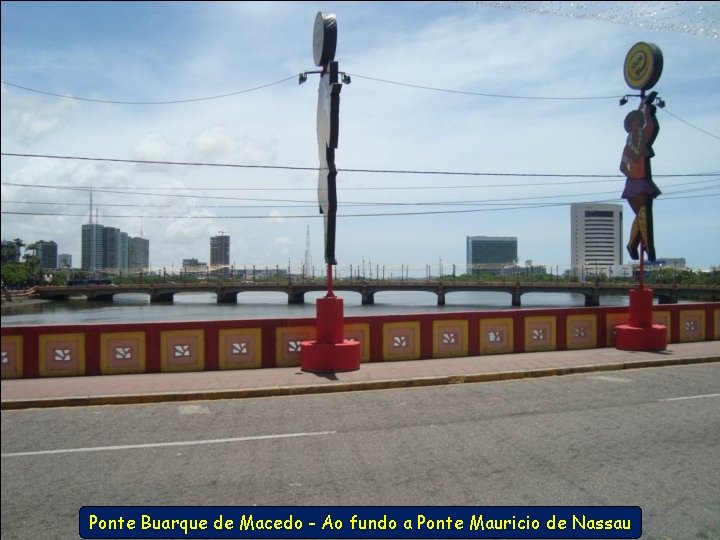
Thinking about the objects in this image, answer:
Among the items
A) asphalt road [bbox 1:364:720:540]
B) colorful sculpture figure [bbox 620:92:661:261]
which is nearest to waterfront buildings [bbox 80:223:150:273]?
asphalt road [bbox 1:364:720:540]

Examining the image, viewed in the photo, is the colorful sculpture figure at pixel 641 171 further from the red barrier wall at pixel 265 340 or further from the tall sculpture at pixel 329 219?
the tall sculpture at pixel 329 219

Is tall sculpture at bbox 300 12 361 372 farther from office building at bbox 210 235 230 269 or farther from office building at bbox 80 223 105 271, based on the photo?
office building at bbox 210 235 230 269

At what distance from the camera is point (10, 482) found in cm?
566

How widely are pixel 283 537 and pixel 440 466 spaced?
2.20 meters

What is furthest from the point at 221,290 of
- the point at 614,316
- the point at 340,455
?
the point at 340,455

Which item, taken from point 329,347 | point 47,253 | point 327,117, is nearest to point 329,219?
point 327,117

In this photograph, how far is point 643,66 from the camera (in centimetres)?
1667

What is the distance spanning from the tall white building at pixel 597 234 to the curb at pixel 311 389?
21.7 metres

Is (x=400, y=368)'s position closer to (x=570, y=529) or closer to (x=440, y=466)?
(x=440, y=466)

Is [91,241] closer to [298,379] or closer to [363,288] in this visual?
[298,379]

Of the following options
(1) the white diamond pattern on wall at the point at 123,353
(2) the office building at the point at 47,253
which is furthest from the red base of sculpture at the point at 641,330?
(2) the office building at the point at 47,253

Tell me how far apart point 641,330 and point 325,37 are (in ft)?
36.2
